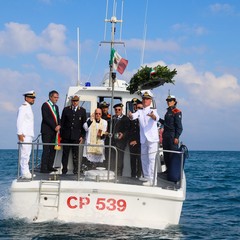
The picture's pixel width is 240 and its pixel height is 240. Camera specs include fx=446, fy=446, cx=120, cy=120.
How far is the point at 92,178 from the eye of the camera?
7.65 meters

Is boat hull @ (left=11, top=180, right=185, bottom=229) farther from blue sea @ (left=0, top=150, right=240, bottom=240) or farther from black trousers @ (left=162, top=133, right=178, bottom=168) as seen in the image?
black trousers @ (left=162, top=133, right=178, bottom=168)

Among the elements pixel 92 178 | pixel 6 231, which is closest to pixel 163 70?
pixel 92 178

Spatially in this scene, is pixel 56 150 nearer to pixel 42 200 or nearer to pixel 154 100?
pixel 42 200

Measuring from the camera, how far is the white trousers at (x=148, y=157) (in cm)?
768

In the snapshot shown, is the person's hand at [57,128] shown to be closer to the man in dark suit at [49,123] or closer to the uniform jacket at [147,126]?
the man in dark suit at [49,123]

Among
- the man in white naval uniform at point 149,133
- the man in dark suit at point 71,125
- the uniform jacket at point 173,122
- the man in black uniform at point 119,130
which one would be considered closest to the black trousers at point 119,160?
the man in black uniform at point 119,130

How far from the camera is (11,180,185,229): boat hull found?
7.30m

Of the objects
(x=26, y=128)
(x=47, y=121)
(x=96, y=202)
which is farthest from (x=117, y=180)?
(x=26, y=128)

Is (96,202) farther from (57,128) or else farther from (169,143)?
(169,143)

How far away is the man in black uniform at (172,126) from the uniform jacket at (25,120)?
2.51m

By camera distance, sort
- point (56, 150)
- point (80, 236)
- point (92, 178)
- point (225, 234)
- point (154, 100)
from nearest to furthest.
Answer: point (80, 236), point (92, 178), point (225, 234), point (56, 150), point (154, 100)

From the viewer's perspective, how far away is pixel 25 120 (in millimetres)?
7867

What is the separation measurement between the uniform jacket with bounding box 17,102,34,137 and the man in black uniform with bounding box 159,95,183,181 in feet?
8.24

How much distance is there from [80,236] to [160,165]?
332cm
